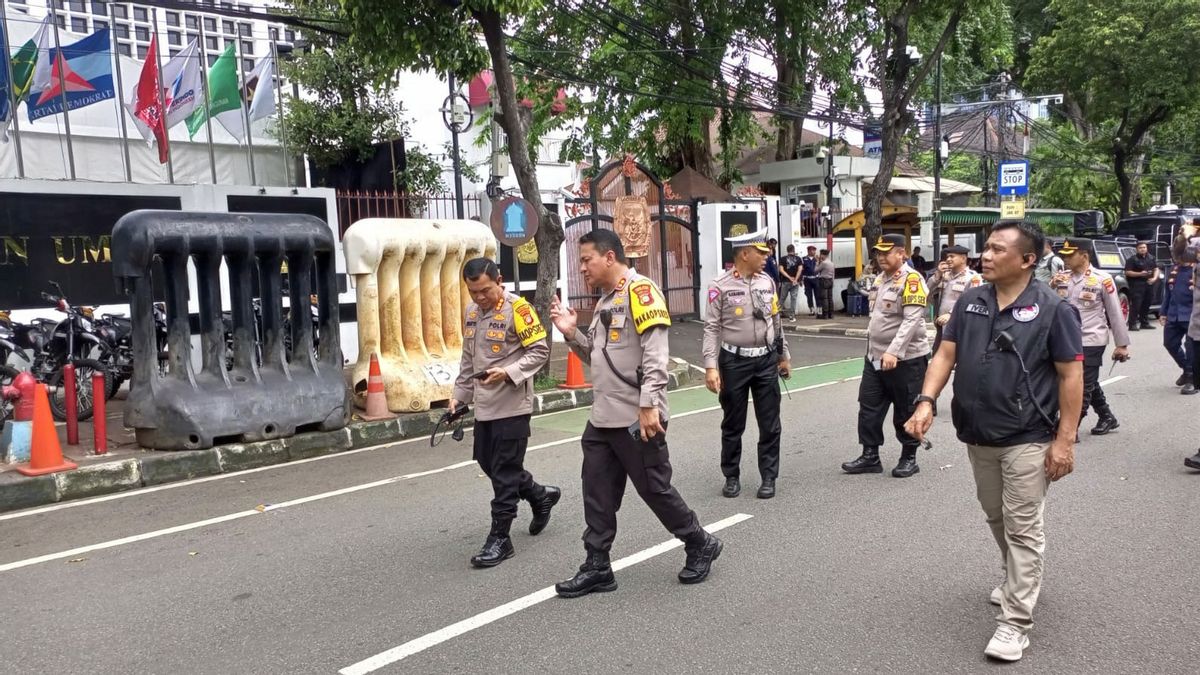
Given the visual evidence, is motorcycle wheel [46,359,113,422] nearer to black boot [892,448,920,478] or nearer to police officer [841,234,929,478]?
police officer [841,234,929,478]

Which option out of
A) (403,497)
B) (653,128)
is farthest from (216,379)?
(653,128)

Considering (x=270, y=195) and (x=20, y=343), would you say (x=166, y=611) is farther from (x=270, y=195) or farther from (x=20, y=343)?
(x=270, y=195)

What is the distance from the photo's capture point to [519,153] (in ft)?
36.3

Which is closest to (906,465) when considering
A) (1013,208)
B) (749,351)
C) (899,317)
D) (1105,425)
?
(899,317)

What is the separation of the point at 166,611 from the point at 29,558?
1.60m

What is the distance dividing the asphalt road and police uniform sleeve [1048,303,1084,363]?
1.19 metres

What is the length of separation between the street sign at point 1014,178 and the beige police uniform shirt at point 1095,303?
51.1 ft

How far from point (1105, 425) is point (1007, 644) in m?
5.44

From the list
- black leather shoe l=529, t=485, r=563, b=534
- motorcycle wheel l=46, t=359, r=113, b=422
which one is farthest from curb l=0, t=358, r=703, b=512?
black leather shoe l=529, t=485, r=563, b=534

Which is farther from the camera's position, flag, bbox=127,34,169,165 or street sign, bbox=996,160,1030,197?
street sign, bbox=996,160,1030,197

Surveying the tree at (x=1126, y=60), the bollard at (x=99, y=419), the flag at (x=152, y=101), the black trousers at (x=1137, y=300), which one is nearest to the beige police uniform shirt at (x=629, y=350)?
the bollard at (x=99, y=419)

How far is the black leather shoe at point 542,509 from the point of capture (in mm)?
5543

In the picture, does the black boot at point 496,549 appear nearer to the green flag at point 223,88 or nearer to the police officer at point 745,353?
the police officer at point 745,353

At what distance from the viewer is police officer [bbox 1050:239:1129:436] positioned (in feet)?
25.3
